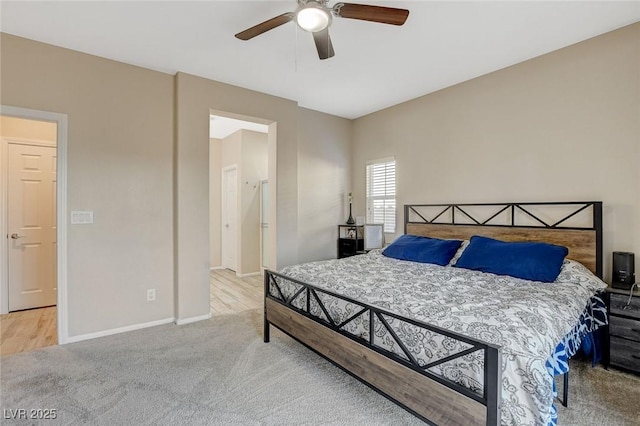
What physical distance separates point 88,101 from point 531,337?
407 cm

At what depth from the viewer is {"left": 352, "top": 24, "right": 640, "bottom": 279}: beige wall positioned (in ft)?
8.83

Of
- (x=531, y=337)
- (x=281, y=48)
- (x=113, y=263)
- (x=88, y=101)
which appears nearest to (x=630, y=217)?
(x=531, y=337)

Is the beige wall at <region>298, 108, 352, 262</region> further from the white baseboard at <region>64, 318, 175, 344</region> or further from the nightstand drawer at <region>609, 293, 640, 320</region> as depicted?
the nightstand drawer at <region>609, 293, 640, 320</region>

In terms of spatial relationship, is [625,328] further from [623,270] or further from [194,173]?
[194,173]

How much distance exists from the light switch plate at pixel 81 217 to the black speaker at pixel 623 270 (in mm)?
4796

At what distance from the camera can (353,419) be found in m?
1.91

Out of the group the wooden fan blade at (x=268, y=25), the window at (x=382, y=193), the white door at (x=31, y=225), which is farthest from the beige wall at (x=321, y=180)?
the white door at (x=31, y=225)

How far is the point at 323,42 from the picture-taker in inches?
90.8

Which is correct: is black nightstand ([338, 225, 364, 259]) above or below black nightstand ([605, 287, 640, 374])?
above

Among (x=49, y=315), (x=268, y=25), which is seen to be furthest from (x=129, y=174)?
(x=268, y=25)

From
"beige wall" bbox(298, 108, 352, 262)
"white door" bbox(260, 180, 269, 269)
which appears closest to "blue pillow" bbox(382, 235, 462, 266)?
"beige wall" bbox(298, 108, 352, 262)

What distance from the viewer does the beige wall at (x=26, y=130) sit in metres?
3.79

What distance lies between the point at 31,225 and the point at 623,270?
6284mm

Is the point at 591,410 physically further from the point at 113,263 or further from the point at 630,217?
the point at 113,263
